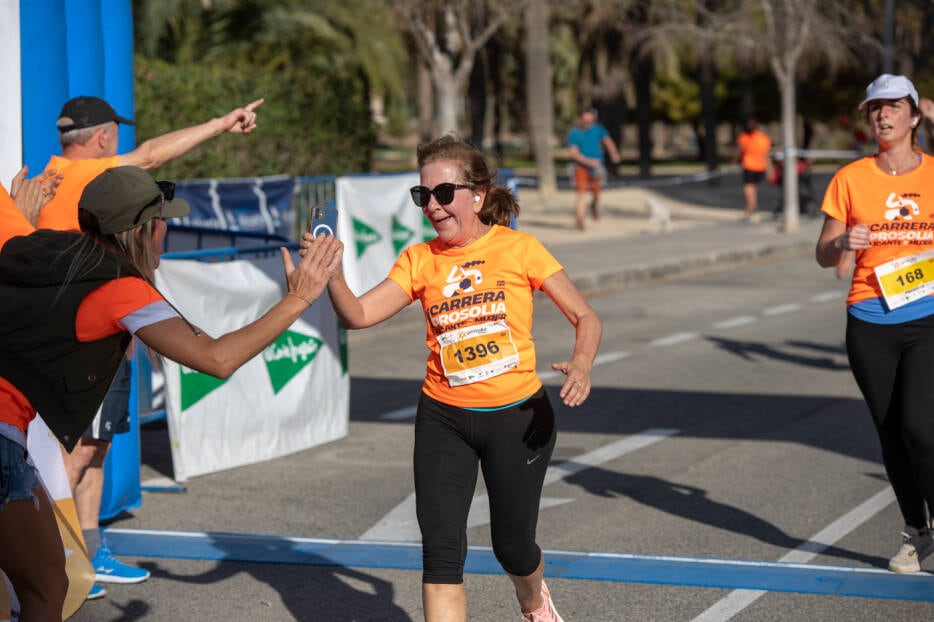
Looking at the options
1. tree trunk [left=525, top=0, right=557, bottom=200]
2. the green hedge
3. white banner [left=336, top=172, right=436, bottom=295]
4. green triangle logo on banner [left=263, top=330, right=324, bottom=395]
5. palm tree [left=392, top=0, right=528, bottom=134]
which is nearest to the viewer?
green triangle logo on banner [left=263, top=330, right=324, bottom=395]

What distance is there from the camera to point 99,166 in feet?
18.3

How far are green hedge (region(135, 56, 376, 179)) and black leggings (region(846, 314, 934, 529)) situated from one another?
499 inches

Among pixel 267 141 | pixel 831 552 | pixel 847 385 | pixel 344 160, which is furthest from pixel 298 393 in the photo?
pixel 344 160

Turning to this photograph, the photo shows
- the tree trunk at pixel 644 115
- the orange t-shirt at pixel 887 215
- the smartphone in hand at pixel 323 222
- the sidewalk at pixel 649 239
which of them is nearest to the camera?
the smartphone in hand at pixel 323 222

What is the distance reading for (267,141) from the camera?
A: 19109 mm

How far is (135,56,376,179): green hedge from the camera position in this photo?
17.7 meters

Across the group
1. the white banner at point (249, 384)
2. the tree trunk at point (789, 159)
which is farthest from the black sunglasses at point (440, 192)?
the tree trunk at point (789, 159)

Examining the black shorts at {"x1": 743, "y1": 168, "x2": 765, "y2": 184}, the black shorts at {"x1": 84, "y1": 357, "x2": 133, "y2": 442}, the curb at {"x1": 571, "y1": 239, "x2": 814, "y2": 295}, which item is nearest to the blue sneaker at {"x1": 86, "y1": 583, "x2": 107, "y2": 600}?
the black shorts at {"x1": 84, "y1": 357, "x2": 133, "y2": 442}

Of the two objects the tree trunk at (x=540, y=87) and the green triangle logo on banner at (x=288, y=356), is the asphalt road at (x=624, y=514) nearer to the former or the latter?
the green triangle logo on banner at (x=288, y=356)

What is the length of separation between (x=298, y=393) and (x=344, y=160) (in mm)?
12975

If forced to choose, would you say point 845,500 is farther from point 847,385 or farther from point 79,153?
point 79,153

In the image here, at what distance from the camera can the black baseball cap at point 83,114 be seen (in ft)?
18.7

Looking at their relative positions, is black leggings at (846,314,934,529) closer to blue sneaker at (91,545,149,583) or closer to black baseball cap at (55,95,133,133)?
blue sneaker at (91,545,149,583)

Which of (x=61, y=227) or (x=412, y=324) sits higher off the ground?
(x=61, y=227)
